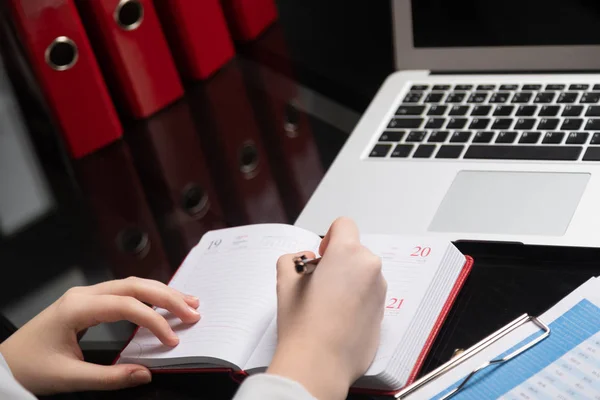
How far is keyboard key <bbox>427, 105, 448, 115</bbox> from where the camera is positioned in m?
1.07

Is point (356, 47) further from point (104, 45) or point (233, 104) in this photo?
point (104, 45)

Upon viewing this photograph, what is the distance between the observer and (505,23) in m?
1.07

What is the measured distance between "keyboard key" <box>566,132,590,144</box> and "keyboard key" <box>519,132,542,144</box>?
0.12 feet

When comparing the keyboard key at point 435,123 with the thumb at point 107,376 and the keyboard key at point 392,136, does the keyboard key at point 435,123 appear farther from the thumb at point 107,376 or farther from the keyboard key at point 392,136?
the thumb at point 107,376

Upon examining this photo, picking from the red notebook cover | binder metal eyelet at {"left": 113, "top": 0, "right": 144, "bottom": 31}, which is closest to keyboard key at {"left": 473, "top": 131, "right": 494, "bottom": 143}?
the red notebook cover

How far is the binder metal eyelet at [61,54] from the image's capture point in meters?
1.18

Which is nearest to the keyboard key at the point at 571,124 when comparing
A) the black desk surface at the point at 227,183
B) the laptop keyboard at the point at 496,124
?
the laptop keyboard at the point at 496,124

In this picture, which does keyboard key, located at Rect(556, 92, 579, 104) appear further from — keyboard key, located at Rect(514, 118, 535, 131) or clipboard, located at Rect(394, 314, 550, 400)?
clipboard, located at Rect(394, 314, 550, 400)

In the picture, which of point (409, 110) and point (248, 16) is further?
point (248, 16)

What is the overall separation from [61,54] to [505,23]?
0.60 m

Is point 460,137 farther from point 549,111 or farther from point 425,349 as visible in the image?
point 425,349

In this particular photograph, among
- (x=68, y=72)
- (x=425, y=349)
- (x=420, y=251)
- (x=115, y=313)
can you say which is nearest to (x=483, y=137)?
(x=420, y=251)

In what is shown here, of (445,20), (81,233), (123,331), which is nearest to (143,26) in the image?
(81,233)

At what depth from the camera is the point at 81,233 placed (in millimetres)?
1114
